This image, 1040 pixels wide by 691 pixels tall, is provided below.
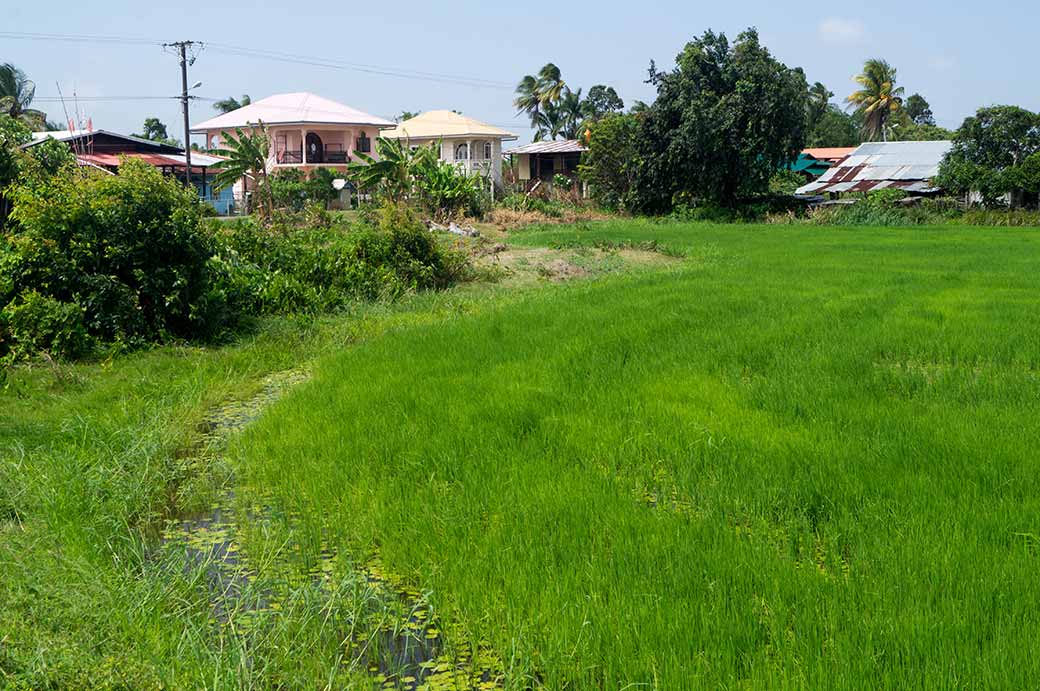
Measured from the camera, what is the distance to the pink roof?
39969 millimetres

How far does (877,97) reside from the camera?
5453 cm

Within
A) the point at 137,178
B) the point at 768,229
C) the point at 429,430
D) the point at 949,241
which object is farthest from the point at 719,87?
the point at 429,430

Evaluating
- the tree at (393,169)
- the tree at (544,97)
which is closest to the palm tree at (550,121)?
the tree at (544,97)

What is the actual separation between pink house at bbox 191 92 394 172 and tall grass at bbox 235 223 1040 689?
107ft

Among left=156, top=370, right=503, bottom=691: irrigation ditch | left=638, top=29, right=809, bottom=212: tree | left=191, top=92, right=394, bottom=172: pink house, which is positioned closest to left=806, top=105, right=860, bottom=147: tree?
left=638, top=29, right=809, bottom=212: tree

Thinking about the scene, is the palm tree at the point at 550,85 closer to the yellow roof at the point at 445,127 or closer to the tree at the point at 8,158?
the yellow roof at the point at 445,127

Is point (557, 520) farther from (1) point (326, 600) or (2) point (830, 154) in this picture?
(2) point (830, 154)

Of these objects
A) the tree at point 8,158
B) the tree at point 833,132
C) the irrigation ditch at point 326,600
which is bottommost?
the irrigation ditch at point 326,600

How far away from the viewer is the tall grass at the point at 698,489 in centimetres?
322

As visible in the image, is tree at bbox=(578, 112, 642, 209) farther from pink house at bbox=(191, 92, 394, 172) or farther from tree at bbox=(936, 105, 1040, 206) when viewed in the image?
tree at bbox=(936, 105, 1040, 206)

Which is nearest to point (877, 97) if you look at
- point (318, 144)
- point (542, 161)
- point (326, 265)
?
point (542, 161)

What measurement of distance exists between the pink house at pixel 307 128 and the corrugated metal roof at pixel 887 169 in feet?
63.8

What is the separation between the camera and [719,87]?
32.3m

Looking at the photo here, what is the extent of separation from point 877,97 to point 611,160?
85.2 ft
